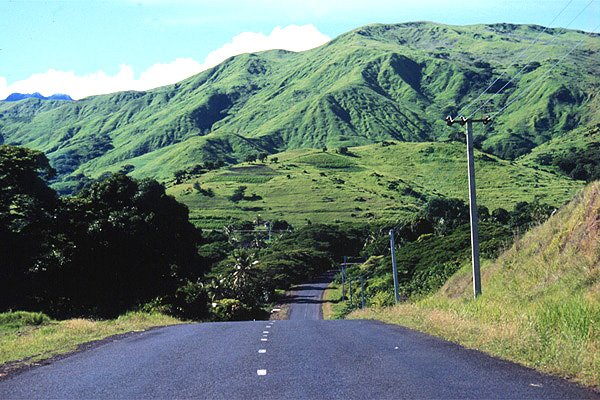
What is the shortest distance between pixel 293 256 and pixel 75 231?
97.0m

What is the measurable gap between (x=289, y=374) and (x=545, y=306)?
870 centimetres

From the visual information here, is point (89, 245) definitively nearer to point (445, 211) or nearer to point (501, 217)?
point (445, 211)

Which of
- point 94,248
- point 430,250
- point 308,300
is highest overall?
point 94,248

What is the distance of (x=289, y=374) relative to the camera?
9977mm

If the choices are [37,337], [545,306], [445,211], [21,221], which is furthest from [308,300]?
[545,306]

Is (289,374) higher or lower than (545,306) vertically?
higher

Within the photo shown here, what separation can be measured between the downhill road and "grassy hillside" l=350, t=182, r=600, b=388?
0.63 metres

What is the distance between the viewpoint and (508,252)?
1150 inches

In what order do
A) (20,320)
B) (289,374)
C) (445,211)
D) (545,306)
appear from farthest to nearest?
(445,211)
(20,320)
(545,306)
(289,374)

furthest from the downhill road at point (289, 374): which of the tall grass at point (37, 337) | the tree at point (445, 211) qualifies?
Result: the tree at point (445, 211)

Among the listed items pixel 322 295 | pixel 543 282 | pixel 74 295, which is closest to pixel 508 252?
pixel 543 282

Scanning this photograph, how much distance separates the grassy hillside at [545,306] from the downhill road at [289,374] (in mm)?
626

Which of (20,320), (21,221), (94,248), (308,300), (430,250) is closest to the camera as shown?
(20,320)

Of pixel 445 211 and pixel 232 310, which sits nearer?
pixel 232 310
